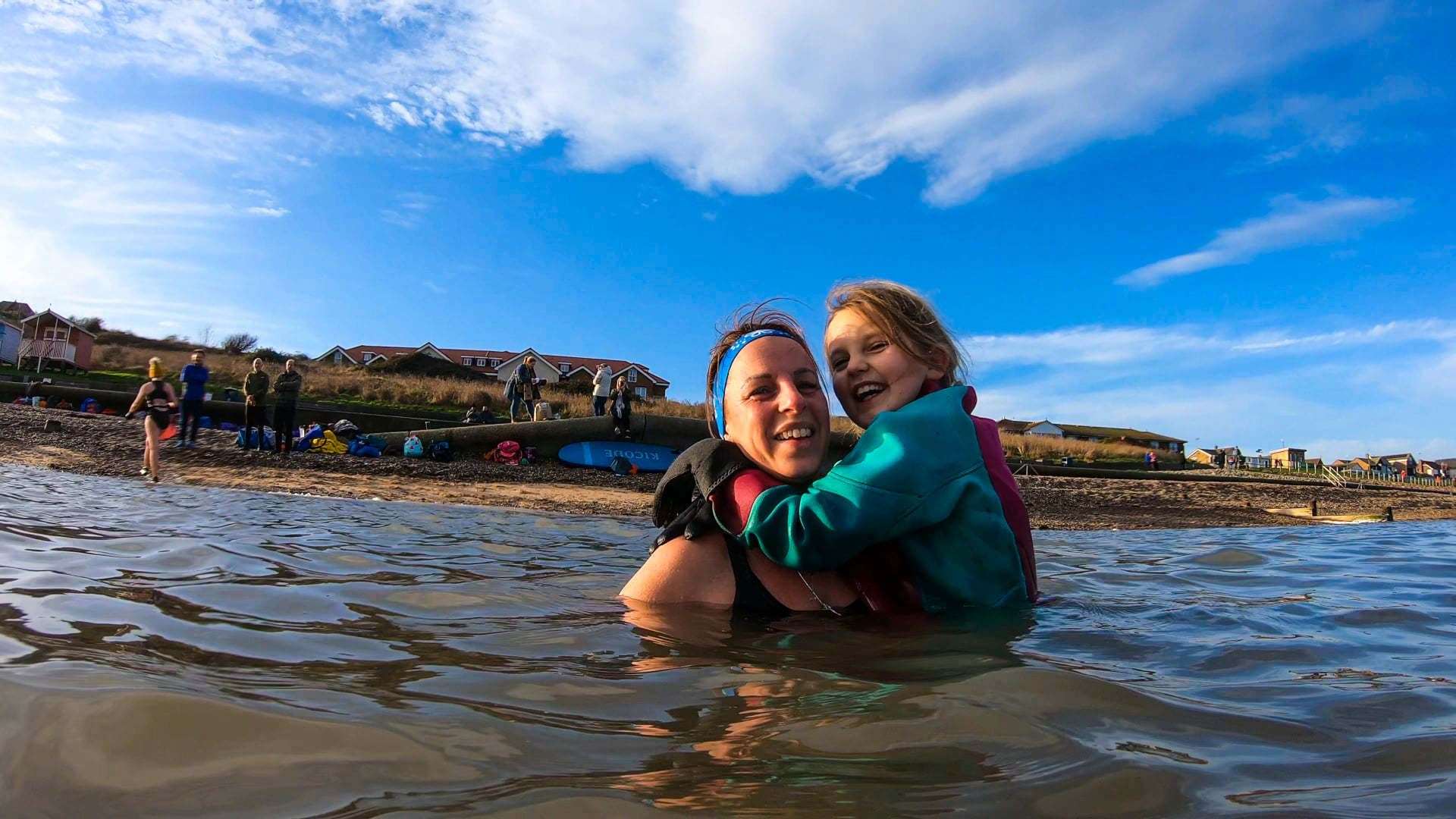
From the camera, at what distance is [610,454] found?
1745 centimetres

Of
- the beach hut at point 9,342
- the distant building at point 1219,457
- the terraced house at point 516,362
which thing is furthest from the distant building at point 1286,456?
the beach hut at point 9,342

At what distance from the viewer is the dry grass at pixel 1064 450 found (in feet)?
100

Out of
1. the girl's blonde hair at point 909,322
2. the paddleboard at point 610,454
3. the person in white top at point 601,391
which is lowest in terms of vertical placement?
the paddleboard at point 610,454

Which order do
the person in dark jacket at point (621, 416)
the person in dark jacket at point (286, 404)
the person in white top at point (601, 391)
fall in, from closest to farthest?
1. the person in dark jacket at point (286, 404)
2. the person in dark jacket at point (621, 416)
3. the person in white top at point (601, 391)

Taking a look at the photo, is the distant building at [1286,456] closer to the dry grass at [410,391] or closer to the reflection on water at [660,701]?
the dry grass at [410,391]

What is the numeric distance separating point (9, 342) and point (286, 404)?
36584 mm

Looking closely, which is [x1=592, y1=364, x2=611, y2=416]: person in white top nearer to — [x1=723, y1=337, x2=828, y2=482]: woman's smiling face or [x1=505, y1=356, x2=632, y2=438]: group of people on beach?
[x1=505, y1=356, x2=632, y2=438]: group of people on beach

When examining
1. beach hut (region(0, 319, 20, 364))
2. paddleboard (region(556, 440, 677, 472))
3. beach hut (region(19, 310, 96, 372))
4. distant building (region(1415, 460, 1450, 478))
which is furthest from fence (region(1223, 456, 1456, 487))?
beach hut (region(0, 319, 20, 364))

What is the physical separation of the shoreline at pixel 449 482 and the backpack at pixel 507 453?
552 millimetres

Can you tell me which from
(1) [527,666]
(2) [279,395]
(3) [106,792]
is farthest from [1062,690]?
(2) [279,395]

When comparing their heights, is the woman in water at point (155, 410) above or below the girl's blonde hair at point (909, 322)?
below

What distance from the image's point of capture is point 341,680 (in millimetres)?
1966

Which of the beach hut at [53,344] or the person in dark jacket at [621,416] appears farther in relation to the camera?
the beach hut at [53,344]

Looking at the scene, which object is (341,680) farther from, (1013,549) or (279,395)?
(279,395)
